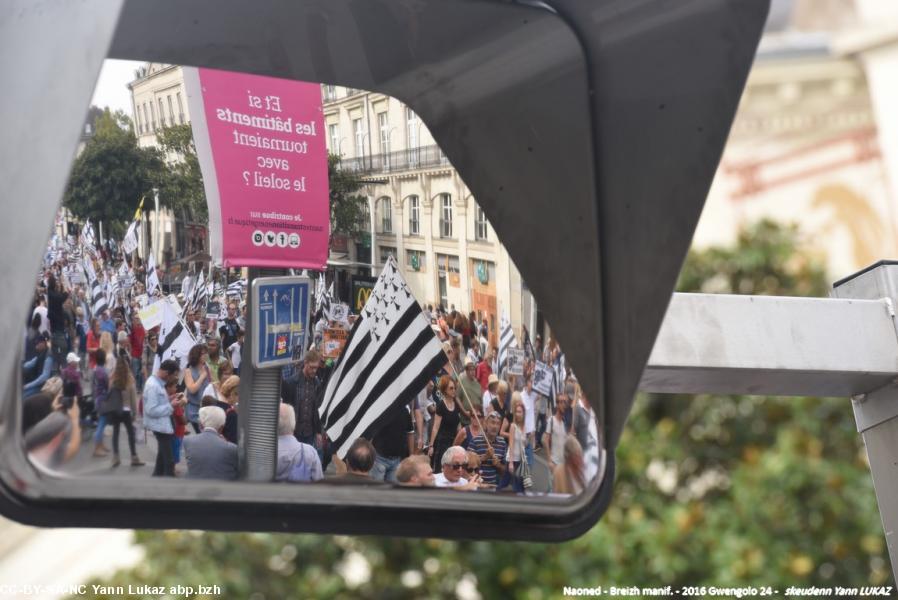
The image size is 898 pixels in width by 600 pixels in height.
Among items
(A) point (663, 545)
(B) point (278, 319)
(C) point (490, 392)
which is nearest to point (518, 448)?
(C) point (490, 392)

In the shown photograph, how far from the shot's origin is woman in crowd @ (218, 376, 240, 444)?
1812 mm

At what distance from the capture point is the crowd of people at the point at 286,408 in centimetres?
165

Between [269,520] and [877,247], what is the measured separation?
444 inches

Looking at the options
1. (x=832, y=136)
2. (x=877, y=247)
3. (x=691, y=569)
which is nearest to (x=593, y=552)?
(x=691, y=569)

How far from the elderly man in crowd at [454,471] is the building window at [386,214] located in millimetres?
428

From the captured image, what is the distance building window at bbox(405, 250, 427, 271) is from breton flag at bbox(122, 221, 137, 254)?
1.63ft

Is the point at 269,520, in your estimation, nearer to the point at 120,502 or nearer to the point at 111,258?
the point at 120,502

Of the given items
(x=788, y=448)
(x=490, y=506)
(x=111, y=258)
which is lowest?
(x=788, y=448)

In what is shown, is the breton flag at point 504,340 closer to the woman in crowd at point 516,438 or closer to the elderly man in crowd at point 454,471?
the woman in crowd at point 516,438

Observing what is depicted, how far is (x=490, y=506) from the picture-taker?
200 cm

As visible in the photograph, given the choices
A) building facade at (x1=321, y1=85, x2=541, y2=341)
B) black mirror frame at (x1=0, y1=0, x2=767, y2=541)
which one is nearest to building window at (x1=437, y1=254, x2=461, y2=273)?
building facade at (x1=321, y1=85, x2=541, y2=341)

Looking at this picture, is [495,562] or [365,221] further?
[495,562]

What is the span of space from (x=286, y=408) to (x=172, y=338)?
243mm

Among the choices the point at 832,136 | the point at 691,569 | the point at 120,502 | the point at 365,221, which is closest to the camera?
the point at 120,502
